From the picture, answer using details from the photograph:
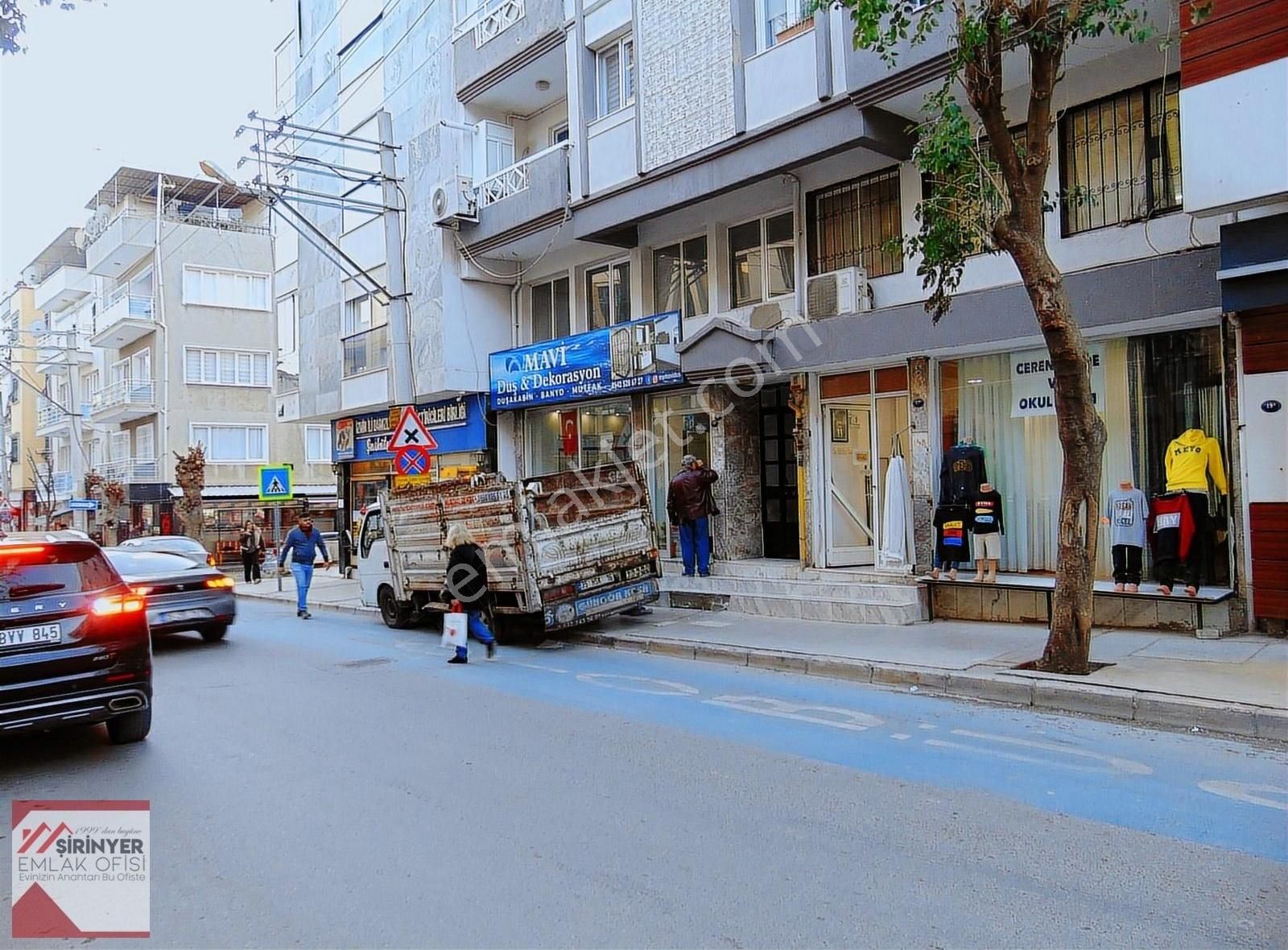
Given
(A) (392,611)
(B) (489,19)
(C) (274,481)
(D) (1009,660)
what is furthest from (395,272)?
(D) (1009,660)

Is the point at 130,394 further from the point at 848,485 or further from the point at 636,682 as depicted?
the point at 636,682

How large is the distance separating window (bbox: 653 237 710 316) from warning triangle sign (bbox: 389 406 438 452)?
4762 mm

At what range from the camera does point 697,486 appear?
46.4ft

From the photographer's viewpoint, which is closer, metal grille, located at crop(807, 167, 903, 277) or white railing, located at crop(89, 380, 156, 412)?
metal grille, located at crop(807, 167, 903, 277)

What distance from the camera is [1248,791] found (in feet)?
17.7

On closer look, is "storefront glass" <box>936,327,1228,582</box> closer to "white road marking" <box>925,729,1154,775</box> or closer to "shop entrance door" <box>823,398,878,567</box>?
"shop entrance door" <box>823,398,878,567</box>

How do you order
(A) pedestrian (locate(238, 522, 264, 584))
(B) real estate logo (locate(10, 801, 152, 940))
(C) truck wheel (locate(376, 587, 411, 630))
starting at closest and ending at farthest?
(B) real estate logo (locate(10, 801, 152, 940)) < (C) truck wheel (locate(376, 587, 411, 630)) < (A) pedestrian (locate(238, 522, 264, 584))

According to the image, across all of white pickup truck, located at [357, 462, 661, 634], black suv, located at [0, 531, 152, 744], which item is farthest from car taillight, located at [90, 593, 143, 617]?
white pickup truck, located at [357, 462, 661, 634]

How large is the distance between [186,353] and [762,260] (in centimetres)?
3121

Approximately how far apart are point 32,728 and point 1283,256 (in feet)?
36.0

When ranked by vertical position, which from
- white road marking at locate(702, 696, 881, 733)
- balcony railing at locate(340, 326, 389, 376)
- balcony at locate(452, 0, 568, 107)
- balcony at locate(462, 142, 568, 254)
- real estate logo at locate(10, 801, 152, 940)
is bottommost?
white road marking at locate(702, 696, 881, 733)

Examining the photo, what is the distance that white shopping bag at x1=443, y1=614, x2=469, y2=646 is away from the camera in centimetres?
1062

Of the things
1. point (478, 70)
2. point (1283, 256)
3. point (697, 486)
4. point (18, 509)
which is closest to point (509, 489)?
point (697, 486)

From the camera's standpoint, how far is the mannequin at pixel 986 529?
37.3 feet
